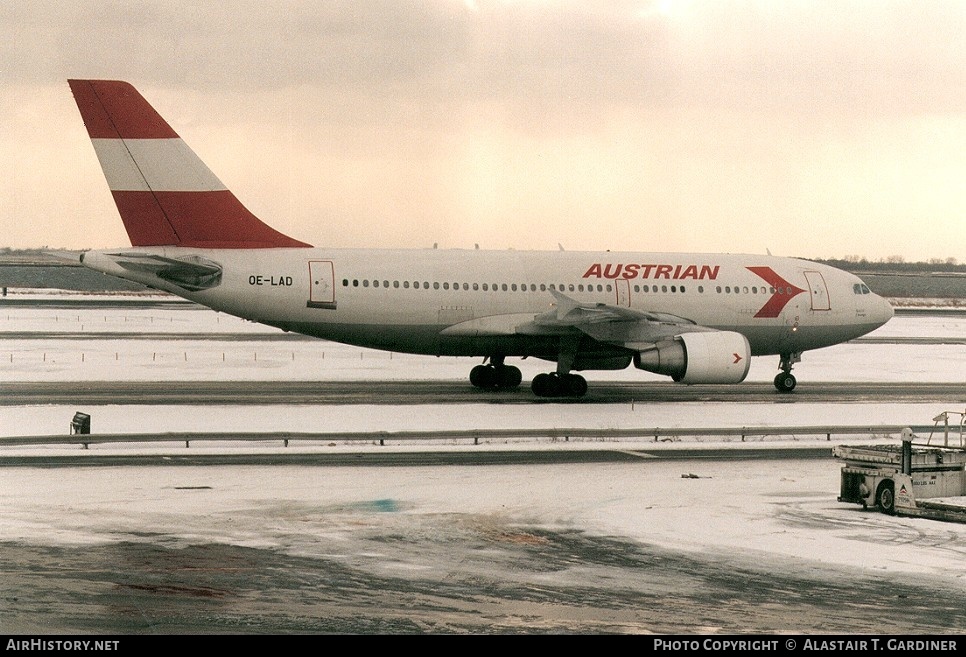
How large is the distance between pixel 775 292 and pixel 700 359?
7629mm

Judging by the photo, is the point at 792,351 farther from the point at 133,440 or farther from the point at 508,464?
the point at 133,440

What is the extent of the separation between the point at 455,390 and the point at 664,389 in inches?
278

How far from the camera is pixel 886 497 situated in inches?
757

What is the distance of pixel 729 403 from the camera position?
3503 centimetres

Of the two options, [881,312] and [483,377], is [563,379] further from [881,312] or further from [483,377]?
[881,312]

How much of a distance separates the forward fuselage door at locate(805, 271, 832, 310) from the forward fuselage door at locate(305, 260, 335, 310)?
16.1 metres

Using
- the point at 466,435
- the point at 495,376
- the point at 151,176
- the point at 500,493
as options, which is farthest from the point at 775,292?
the point at 500,493

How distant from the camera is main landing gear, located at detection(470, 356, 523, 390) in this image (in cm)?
3741

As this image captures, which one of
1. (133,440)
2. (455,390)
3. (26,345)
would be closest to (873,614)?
(133,440)

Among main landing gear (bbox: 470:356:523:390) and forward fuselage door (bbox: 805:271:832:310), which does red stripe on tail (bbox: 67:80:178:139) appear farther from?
forward fuselage door (bbox: 805:271:832:310)

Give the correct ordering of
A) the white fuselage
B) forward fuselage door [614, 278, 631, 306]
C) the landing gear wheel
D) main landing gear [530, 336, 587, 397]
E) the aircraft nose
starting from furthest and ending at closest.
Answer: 1. the aircraft nose
2. the landing gear wheel
3. forward fuselage door [614, 278, 631, 306]
4. main landing gear [530, 336, 587, 397]
5. the white fuselage

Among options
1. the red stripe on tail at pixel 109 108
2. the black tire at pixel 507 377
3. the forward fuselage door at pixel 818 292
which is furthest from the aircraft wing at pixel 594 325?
the red stripe on tail at pixel 109 108

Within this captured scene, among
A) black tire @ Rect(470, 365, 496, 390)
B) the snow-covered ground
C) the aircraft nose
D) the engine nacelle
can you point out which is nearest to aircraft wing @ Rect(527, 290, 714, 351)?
the engine nacelle

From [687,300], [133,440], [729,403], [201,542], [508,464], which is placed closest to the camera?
[201,542]
